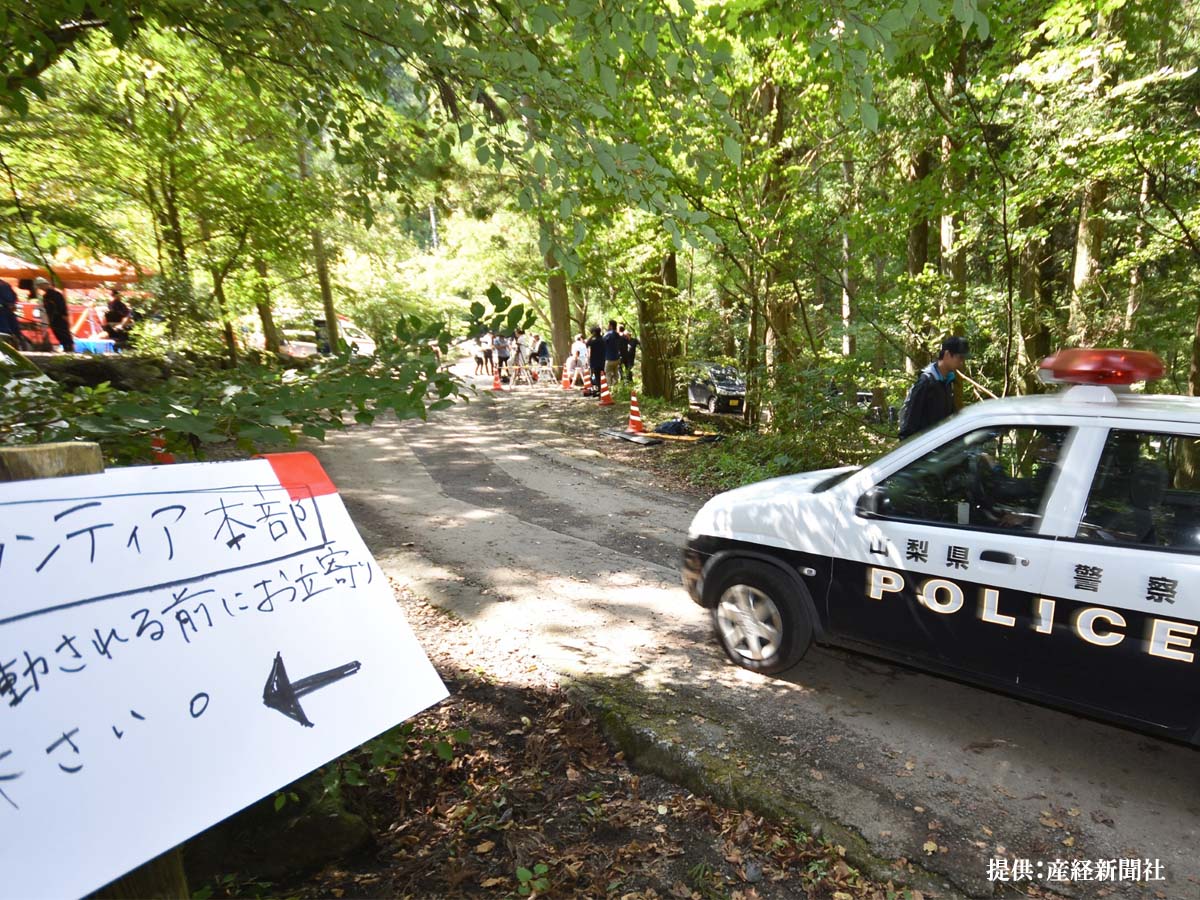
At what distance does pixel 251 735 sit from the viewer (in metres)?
1.44

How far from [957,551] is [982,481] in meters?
0.43

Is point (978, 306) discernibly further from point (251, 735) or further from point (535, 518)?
point (251, 735)

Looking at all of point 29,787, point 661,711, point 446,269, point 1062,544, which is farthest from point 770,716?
point 446,269

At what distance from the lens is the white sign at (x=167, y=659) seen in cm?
118

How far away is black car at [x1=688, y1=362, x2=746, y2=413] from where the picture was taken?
46.6ft

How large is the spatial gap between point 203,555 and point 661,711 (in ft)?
9.51

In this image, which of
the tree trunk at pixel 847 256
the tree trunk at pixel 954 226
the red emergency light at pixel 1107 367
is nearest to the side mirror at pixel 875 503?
the red emergency light at pixel 1107 367

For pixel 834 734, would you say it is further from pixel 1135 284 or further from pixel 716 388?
pixel 1135 284

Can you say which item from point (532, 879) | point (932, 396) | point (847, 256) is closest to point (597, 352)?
point (847, 256)

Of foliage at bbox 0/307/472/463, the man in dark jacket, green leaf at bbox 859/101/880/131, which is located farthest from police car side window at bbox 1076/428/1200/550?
the man in dark jacket

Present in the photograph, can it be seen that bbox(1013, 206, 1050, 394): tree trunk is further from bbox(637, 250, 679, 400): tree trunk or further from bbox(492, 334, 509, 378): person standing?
bbox(492, 334, 509, 378): person standing

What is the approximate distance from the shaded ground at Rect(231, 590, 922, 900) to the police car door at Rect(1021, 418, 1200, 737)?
4.31 feet

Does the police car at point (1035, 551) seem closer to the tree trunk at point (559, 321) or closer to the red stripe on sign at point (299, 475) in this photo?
the red stripe on sign at point (299, 475)

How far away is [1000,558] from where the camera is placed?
10.4ft
